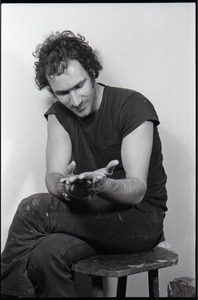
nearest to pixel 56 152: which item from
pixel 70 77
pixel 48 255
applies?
pixel 70 77

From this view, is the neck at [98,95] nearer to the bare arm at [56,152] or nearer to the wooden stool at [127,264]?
the bare arm at [56,152]

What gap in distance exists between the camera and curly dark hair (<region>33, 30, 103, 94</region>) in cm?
117

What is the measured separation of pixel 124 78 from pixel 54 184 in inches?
14.3

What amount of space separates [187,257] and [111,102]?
1.68ft

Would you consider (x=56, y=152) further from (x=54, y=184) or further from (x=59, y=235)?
(x=59, y=235)

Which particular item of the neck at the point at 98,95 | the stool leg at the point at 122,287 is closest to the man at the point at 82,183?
the neck at the point at 98,95

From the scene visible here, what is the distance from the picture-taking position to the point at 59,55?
1173mm

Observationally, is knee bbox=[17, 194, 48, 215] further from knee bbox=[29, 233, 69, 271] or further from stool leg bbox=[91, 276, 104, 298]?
stool leg bbox=[91, 276, 104, 298]

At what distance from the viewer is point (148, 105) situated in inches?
46.4

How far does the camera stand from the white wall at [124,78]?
1.17m

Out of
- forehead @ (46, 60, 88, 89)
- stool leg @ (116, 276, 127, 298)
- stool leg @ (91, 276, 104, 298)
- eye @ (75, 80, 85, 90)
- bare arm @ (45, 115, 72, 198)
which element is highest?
forehead @ (46, 60, 88, 89)

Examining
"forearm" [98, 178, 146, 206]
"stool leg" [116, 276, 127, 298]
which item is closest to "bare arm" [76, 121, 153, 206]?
"forearm" [98, 178, 146, 206]

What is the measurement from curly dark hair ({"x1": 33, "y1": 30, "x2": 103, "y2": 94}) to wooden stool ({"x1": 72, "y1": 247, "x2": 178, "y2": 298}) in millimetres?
470

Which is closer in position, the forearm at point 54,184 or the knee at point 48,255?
the knee at point 48,255
